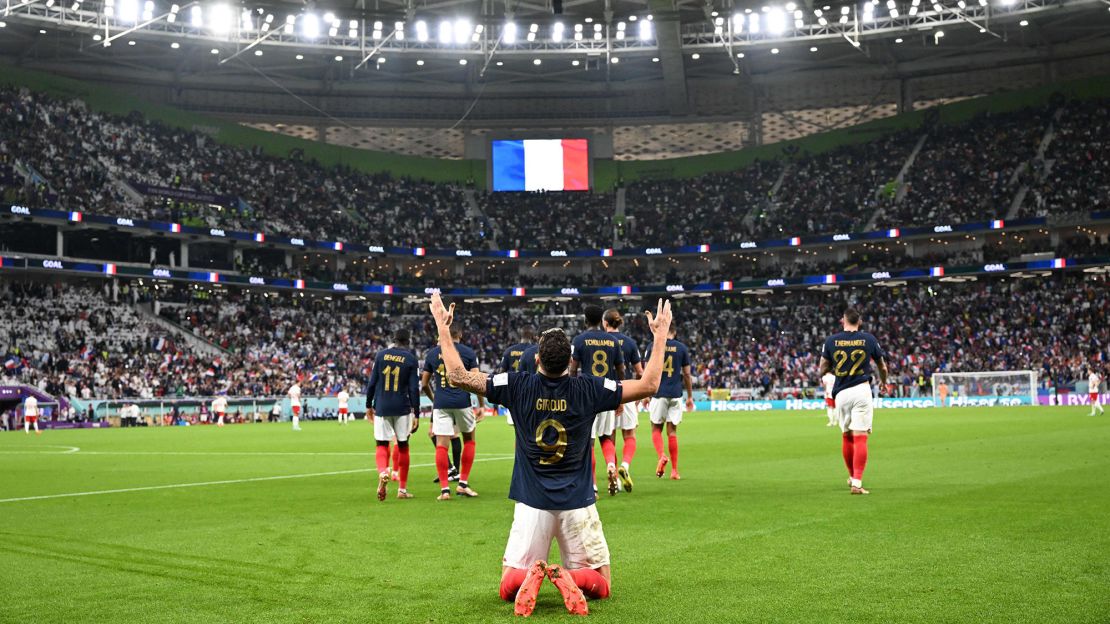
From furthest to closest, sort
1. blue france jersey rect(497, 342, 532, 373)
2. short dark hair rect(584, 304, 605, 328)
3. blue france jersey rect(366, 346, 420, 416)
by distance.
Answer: blue france jersey rect(497, 342, 532, 373) < blue france jersey rect(366, 346, 420, 416) < short dark hair rect(584, 304, 605, 328)

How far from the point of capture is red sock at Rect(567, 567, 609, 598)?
7641mm

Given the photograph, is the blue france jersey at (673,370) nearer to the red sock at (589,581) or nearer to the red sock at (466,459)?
the red sock at (466,459)

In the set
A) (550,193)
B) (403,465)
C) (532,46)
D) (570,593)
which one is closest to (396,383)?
(403,465)

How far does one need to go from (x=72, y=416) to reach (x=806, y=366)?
43536mm

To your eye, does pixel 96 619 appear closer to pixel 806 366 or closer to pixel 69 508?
pixel 69 508

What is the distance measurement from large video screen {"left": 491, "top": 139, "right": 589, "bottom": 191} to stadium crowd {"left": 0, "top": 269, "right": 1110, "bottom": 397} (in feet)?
31.9

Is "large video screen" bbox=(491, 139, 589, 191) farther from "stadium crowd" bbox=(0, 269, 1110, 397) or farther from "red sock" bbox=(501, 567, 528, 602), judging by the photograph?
"red sock" bbox=(501, 567, 528, 602)

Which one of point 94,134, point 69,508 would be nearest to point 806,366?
point 94,134

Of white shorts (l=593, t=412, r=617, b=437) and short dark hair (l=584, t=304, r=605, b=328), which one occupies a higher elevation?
short dark hair (l=584, t=304, r=605, b=328)

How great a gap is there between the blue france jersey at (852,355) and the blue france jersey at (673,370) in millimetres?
2972

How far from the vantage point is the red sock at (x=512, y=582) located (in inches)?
296

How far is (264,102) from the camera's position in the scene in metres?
81.5

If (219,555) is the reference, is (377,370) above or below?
above

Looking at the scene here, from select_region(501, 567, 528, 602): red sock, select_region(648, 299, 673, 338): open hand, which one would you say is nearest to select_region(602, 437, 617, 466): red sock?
select_region(648, 299, 673, 338): open hand
